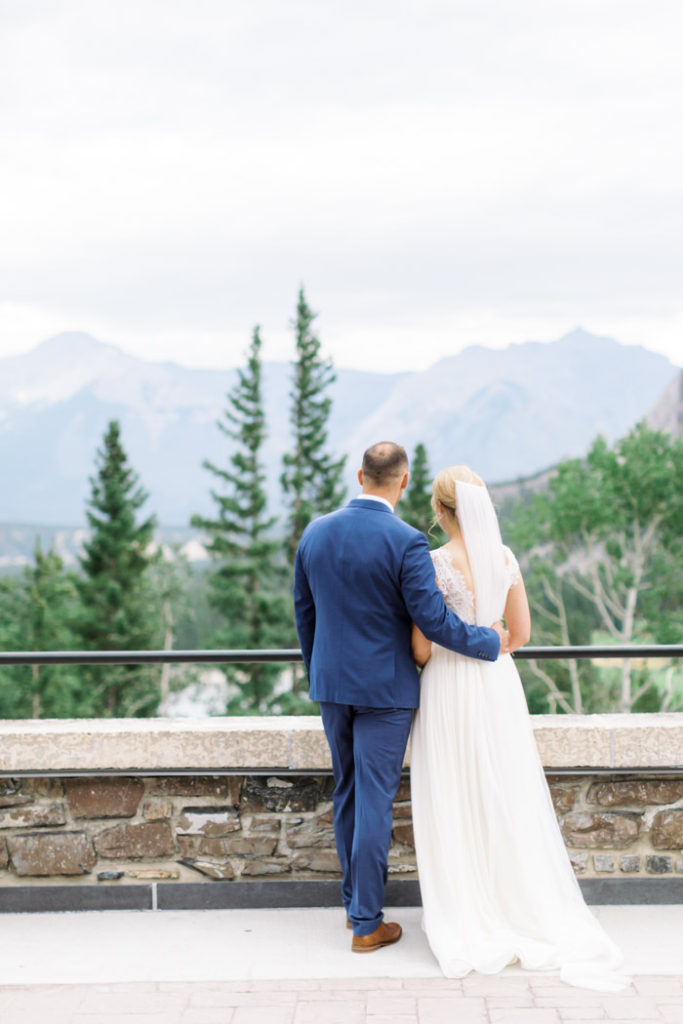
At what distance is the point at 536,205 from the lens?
154 metres

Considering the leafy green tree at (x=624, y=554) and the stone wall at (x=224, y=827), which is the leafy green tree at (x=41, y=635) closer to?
the leafy green tree at (x=624, y=554)

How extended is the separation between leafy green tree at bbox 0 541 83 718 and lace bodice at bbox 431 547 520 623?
143 ft

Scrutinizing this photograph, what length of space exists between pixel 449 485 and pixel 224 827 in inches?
58.9

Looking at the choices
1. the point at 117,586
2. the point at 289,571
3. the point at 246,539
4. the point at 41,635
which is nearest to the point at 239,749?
the point at 117,586

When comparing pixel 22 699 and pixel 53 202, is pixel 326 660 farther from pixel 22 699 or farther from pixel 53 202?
pixel 53 202

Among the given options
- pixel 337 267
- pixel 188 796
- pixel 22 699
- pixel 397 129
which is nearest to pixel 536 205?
pixel 397 129

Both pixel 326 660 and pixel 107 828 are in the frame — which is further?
pixel 107 828

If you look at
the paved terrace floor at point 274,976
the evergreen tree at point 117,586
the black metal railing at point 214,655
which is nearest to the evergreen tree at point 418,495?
the evergreen tree at point 117,586

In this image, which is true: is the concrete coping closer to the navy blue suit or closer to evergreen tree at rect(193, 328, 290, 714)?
the navy blue suit

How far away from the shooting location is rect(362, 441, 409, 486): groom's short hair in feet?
10.6

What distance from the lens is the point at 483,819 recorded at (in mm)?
3271

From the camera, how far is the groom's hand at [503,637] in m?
3.35

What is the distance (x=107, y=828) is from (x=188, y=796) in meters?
0.31

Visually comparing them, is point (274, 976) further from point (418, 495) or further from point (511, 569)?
point (418, 495)
